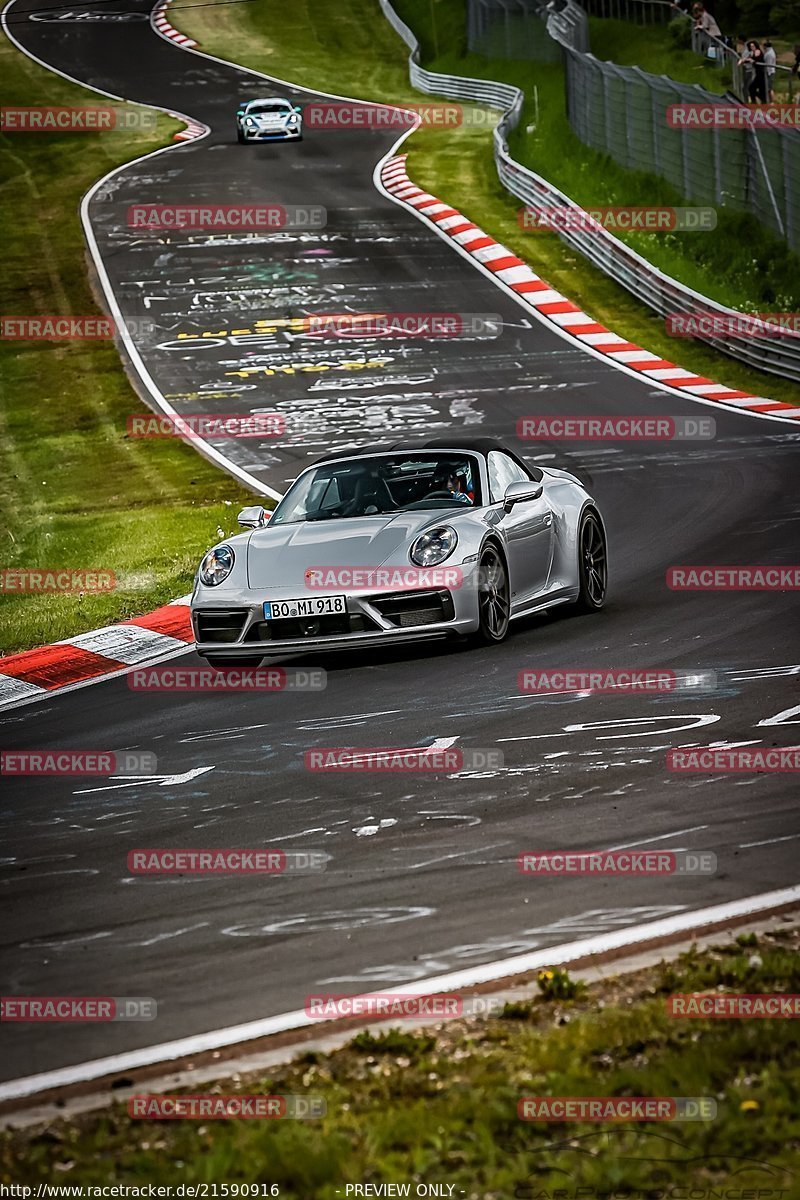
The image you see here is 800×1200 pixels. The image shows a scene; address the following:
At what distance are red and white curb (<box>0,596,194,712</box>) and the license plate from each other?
63.6 inches

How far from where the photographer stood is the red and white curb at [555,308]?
21484mm

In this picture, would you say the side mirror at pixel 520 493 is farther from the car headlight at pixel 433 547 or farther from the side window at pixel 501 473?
the car headlight at pixel 433 547

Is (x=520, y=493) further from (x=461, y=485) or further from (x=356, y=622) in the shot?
(x=356, y=622)

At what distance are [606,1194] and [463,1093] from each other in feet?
2.08

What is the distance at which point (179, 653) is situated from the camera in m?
11.9

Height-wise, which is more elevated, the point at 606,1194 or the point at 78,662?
the point at 606,1194

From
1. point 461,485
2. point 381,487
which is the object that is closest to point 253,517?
point 381,487

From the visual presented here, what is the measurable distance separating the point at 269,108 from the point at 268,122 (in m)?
0.66

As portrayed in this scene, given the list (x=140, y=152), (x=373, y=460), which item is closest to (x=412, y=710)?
(x=373, y=460)

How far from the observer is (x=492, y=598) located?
35.3 ft

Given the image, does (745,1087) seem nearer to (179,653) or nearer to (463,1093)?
(463,1093)

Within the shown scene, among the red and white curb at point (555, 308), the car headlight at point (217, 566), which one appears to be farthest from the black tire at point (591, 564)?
the red and white curb at point (555, 308)

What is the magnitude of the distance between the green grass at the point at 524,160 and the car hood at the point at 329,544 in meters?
11.6

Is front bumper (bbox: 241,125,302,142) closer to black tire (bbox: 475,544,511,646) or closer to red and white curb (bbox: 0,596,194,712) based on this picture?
red and white curb (bbox: 0,596,194,712)
